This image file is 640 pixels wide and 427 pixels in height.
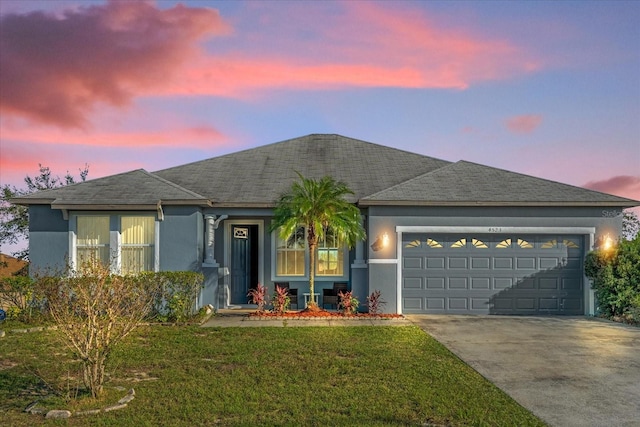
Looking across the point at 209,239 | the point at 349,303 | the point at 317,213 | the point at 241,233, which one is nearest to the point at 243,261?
the point at 241,233

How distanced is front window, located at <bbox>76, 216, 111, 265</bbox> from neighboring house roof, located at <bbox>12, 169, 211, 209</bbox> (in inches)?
26.2

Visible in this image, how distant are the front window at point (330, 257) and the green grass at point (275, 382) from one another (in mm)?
4829

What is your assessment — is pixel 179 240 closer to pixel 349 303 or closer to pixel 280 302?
pixel 280 302

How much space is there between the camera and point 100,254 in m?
14.7

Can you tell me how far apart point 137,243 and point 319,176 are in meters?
6.04

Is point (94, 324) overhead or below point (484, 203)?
below

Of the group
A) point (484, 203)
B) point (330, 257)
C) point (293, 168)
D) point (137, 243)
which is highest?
point (293, 168)

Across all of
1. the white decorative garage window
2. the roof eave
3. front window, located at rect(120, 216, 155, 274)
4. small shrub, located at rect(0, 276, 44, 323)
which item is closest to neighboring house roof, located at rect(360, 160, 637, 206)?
the roof eave

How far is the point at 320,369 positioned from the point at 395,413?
229cm

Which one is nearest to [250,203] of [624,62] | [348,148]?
[348,148]

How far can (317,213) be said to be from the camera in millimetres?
13680

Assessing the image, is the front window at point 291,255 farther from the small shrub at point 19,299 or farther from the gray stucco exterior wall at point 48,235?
the small shrub at point 19,299

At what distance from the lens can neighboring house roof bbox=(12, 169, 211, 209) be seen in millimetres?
14117

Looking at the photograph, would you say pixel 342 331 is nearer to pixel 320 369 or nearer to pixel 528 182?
pixel 320 369
